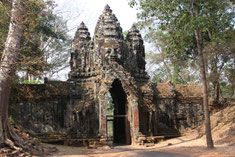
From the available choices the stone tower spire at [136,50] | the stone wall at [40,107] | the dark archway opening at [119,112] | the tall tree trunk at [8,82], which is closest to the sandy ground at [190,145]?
the tall tree trunk at [8,82]

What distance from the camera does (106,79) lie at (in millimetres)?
15375

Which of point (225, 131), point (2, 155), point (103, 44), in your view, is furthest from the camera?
point (103, 44)

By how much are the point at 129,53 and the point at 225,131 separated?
7.70 m

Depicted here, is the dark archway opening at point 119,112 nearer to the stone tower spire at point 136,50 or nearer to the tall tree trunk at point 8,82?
the stone tower spire at point 136,50

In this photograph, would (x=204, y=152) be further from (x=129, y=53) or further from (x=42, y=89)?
(x=42, y=89)

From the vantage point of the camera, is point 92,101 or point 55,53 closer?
point 92,101

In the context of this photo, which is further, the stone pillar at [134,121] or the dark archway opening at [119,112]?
the dark archway opening at [119,112]

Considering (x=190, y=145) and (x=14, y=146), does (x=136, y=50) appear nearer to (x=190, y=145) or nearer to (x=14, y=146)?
(x=190, y=145)

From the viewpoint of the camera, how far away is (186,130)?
18.3 m

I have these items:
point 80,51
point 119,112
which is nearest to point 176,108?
point 119,112

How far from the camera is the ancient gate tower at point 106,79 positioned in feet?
50.0

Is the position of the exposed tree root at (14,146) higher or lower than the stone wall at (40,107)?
lower

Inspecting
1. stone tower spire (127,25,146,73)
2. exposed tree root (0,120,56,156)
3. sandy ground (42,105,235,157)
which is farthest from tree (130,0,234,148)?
exposed tree root (0,120,56,156)

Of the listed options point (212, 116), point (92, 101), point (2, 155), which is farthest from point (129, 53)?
point (2, 155)
